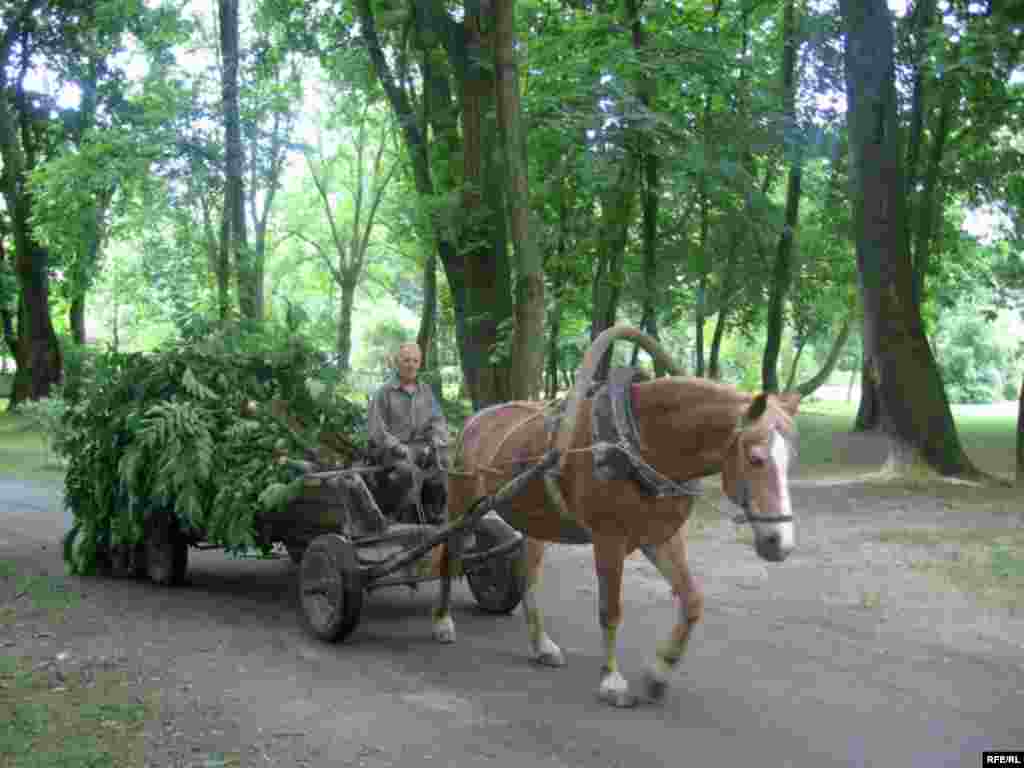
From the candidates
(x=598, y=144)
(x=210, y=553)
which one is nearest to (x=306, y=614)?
(x=210, y=553)

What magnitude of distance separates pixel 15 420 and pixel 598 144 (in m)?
26.2

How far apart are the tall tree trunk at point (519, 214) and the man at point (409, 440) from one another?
337cm

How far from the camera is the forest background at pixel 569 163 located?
1324cm

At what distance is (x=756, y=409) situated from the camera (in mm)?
5133

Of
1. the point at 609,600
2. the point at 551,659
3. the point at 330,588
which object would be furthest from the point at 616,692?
the point at 330,588

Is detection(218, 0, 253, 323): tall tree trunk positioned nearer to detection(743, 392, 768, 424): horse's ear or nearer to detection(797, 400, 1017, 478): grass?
detection(797, 400, 1017, 478): grass

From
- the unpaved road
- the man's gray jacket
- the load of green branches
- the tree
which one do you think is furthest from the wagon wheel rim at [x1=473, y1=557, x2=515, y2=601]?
the tree

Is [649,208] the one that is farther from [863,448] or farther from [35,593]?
[35,593]

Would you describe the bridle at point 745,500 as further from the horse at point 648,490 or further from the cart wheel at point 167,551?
the cart wheel at point 167,551

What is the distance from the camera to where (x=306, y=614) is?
289 inches

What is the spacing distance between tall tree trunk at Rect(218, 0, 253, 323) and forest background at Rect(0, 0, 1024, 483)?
0.07m

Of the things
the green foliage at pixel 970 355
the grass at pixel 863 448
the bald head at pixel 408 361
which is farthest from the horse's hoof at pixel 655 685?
the green foliage at pixel 970 355

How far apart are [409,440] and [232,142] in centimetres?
1231

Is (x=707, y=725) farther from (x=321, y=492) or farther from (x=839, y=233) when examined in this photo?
(x=839, y=233)
